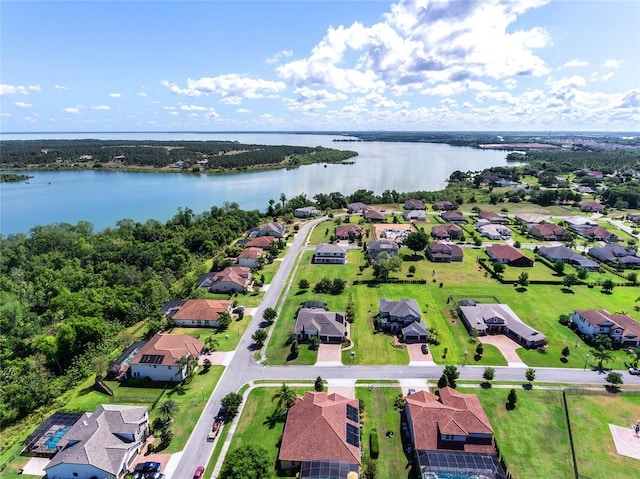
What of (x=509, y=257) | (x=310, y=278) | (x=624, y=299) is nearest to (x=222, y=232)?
(x=310, y=278)

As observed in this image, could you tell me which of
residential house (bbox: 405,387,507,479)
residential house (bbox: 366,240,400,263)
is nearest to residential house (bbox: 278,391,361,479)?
residential house (bbox: 405,387,507,479)

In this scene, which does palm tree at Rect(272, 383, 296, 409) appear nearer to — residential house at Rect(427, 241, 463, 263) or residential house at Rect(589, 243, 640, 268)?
residential house at Rect(427, 241, 463, 263)

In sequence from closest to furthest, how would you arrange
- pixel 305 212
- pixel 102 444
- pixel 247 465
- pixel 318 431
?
pixel 247 465 → pixel 102 444 → pixel 318 431 → pixel 305 212

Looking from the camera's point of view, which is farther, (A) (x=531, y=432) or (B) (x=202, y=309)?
(B) (x=202, y=309)

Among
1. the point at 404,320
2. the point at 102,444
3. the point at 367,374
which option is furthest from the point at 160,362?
the point at 404,320

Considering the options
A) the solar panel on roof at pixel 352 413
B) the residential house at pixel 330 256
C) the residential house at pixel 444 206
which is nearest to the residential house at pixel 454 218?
the residential house at pixel 444 206

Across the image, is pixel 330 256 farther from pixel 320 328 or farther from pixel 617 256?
pixel 617 256

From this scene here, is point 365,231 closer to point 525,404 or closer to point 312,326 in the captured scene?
point 312,326

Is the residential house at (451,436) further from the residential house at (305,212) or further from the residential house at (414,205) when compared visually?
the residential house at (414,205)
